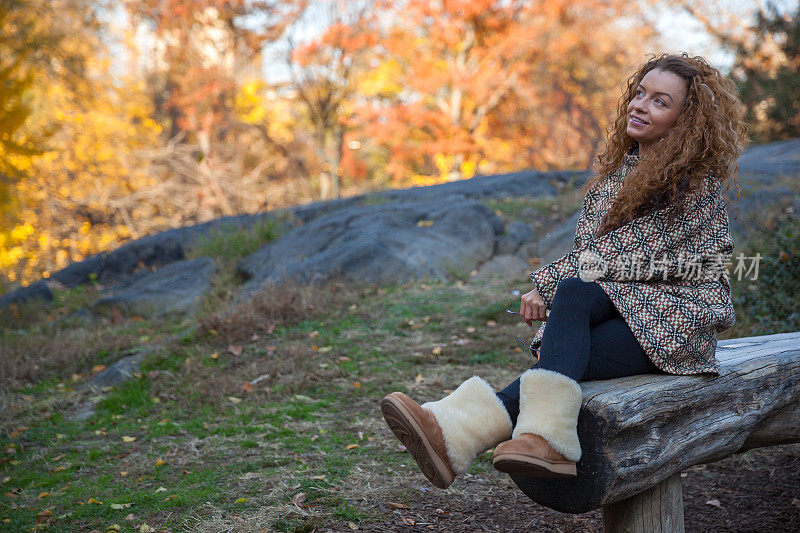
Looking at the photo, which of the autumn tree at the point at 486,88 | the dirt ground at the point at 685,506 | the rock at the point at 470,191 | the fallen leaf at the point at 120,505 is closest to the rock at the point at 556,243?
the rock at the point at 470,191

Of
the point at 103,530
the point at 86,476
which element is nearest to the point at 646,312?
the point at 103,530

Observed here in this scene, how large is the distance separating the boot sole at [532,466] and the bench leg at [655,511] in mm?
522

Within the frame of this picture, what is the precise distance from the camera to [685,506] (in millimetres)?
3141

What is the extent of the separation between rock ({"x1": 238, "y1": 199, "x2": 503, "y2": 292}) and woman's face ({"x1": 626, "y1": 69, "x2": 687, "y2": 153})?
4.34 m

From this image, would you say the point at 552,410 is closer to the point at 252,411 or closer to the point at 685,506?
the point at 685,506

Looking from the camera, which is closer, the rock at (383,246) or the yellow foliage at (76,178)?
the rock at (383,246)

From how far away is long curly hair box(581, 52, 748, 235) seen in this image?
2.36 m

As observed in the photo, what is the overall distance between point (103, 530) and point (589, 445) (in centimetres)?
207

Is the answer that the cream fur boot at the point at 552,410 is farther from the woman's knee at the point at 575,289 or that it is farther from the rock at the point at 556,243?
the rock at the point at 556,243

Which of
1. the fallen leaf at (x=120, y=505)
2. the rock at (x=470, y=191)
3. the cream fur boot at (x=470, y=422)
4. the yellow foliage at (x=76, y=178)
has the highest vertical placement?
the yellow foliage at (x=76, y=178)

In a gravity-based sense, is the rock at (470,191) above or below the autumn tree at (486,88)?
below

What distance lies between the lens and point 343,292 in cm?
635

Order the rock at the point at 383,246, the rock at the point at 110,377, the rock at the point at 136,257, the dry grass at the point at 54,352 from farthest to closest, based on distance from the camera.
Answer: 1. the rock at the point at 136,257
2. the rock at the point at 383,246
3. the dry grass at the point at 54,352
4. the rock at the point at 110,377

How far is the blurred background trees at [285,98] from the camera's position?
12211 millimetres
